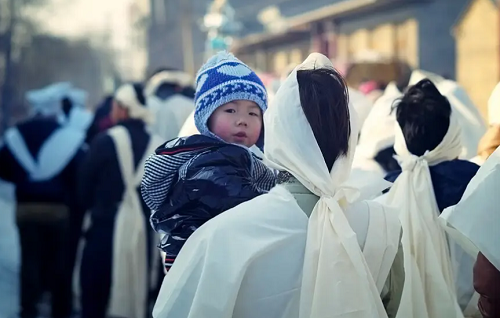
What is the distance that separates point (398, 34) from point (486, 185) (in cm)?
1392

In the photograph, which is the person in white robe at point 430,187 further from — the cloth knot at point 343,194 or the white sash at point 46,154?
the white sash at point 46,154

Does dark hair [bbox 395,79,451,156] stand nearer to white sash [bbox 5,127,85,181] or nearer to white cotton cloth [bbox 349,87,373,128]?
white cotton cloth [bbox 349,87,373,128]

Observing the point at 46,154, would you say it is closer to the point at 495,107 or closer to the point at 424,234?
the point at 495,107

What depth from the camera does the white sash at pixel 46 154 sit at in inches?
297

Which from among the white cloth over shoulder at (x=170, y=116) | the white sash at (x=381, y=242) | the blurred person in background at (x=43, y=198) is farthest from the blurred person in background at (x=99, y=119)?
the white sash at (x=381, y=242)

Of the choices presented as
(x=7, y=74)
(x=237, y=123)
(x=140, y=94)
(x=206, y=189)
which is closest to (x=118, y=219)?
(x=140, y=94)

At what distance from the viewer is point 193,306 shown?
2459 mm

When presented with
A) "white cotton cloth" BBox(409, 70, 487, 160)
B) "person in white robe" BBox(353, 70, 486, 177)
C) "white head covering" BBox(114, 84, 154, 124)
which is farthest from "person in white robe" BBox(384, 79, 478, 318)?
"white head covering" BBox(114, 84, 154, 124)

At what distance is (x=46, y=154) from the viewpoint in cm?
760

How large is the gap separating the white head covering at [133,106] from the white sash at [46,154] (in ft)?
4.38

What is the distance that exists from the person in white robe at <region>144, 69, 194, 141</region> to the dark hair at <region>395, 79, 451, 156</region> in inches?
144

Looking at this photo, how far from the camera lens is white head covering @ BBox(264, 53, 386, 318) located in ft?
8.00

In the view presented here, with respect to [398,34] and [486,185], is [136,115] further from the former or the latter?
[398,34]

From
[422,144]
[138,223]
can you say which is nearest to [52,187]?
[138,223]
